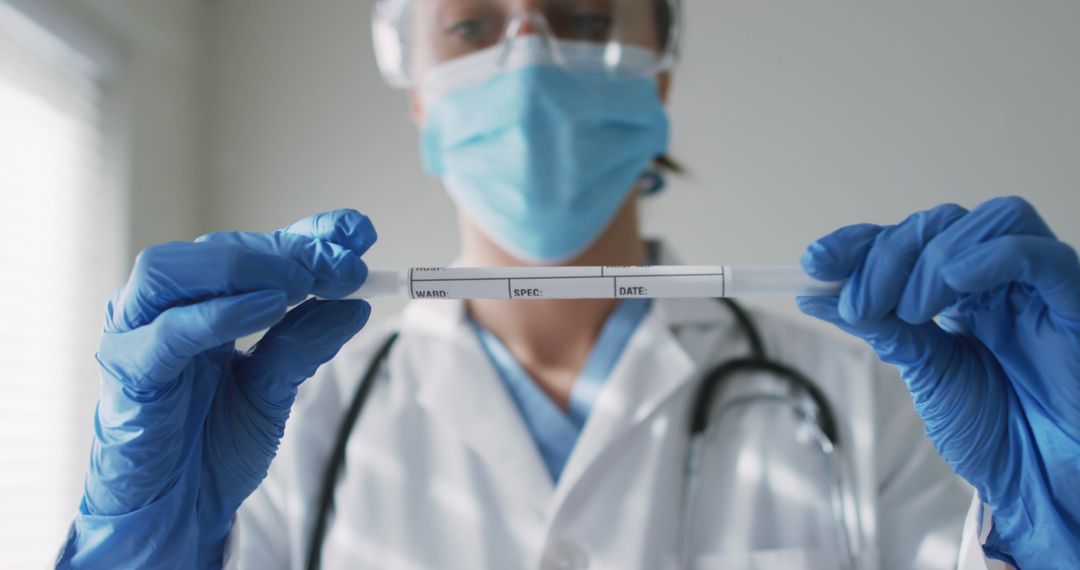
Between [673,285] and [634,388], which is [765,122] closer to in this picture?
[634,388]

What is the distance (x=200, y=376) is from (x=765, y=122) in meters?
1.24

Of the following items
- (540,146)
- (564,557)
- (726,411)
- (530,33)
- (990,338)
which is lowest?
(564,557)

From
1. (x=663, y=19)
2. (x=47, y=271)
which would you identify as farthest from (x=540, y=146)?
(x=47, y=271)

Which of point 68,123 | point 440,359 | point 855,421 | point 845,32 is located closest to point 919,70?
point 845,32

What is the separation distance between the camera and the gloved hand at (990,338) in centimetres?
61

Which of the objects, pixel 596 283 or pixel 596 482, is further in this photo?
pixel 596 482

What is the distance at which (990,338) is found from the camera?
683mm

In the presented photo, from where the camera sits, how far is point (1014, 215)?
2.05 feet

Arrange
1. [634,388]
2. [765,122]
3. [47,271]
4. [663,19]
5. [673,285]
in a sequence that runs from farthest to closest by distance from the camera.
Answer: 1. [765,122]
2. [47,271]
3. [663,19]
4. [634,388]
5. [673,285]

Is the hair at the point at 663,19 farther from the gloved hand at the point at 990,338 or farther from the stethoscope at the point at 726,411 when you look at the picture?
the gloved hand at the point at 990,338

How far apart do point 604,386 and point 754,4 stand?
101 centimetres

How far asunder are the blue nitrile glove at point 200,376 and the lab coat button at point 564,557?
339mm

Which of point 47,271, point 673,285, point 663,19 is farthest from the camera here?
point 47,271

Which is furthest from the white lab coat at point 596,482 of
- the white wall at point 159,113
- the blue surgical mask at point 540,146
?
the white wall at point 159,113
